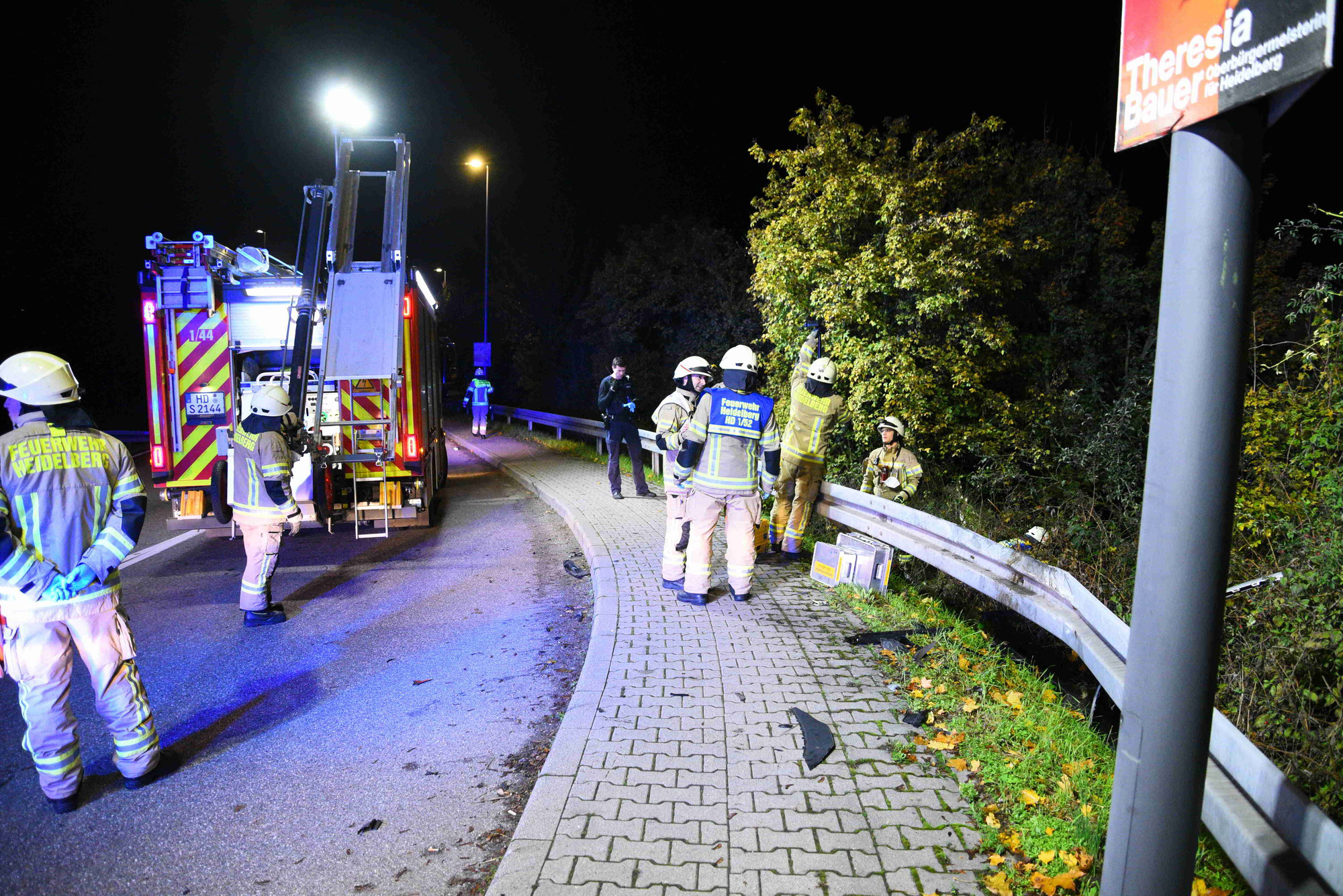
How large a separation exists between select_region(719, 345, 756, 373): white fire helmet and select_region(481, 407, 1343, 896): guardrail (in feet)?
5.05

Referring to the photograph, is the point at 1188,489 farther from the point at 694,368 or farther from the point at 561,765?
the point at 694,368

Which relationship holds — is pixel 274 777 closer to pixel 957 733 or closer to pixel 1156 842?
pixel 957 733

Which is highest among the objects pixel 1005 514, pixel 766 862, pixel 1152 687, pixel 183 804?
pixel 1152 687

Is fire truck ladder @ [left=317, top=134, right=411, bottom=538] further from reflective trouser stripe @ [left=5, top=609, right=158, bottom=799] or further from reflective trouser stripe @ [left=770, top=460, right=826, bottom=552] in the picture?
reflective trouser stripe @ [left=5, top=609, right=158, bottom=799]

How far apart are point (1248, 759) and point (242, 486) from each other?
6.36m

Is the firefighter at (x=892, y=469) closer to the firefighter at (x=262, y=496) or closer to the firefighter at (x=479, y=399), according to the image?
the firefighter at (x=262, y=496)

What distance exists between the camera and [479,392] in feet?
67.8

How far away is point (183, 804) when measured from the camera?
11.5ft

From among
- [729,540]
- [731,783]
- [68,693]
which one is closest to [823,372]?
[729,540]

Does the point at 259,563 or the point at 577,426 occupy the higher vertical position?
the point at 577,426

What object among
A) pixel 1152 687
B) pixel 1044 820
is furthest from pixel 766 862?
pixel 1152 687

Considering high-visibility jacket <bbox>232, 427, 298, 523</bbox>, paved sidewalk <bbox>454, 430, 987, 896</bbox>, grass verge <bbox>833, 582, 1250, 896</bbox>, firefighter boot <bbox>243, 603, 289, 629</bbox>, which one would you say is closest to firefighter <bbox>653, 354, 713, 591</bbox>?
paved sidewalk <bbox>454, 430, 987, 896</bbox>

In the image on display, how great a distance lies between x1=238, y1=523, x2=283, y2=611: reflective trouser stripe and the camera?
234 inches

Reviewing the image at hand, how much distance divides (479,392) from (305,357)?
42.7ft
